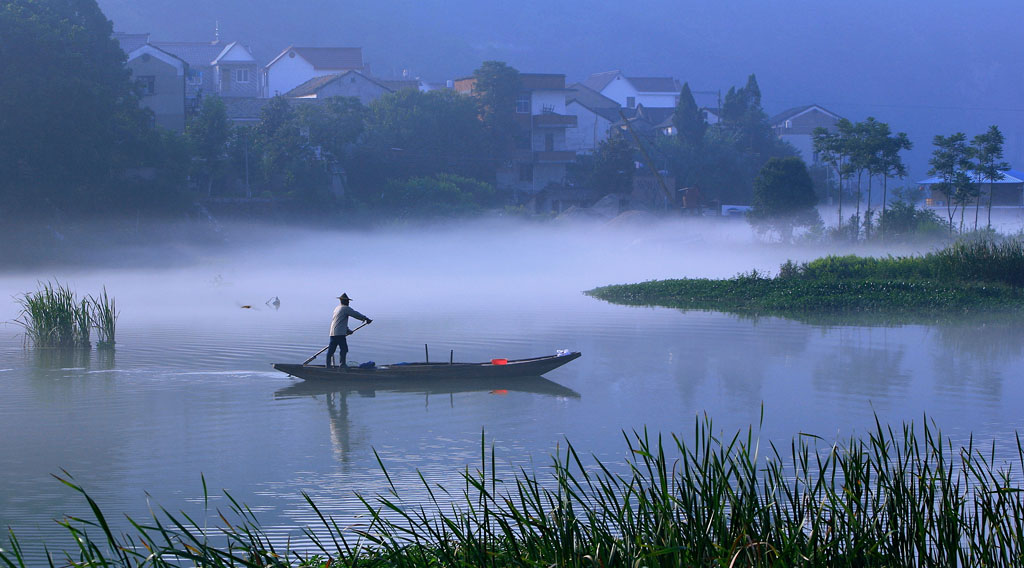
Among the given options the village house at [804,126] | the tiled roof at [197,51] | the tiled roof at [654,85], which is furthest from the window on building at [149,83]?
the tiled roof at [654,85]

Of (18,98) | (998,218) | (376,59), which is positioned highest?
(376,59)

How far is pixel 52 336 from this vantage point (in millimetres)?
17203

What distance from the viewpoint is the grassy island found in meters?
23.7

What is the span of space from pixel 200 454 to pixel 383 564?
5934 millimetres

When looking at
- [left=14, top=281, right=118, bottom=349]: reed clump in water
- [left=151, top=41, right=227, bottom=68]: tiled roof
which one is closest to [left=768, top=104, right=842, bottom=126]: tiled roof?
[left=151, top=41, right=227, bottom=68]: tiled roof

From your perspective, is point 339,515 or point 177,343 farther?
point 177,343

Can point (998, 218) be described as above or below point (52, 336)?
above

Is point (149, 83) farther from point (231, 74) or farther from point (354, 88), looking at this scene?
point (231, 74)

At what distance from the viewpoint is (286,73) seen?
199 feet

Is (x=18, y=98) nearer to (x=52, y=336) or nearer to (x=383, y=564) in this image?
(x=52, y=336)

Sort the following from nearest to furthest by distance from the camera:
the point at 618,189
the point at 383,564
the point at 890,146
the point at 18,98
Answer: the point at 383,564
the point at 18,98
the point at 890,146
the point at 618,189

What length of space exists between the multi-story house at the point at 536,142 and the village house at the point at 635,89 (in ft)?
74.5

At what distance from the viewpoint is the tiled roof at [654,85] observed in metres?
79.6

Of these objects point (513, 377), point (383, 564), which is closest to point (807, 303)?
point (513, 377)
